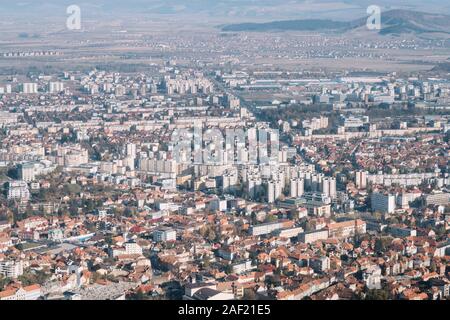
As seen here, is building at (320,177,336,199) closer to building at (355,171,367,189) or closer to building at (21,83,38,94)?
building at (355,171,367,189)

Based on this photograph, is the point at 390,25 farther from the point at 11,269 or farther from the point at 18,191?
the point at 11,269

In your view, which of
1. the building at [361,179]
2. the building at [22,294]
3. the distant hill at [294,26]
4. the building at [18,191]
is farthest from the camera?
the distant hill at [294,26]

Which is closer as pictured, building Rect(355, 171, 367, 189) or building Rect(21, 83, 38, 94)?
building Rect(355, 171, 367, 189)

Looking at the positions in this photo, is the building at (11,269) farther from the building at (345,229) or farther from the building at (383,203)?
the building at (383,203)

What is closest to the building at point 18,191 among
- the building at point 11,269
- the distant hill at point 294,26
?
the building at point 11,269

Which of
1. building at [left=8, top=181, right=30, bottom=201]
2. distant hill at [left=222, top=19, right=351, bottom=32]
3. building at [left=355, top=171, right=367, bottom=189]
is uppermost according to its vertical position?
distant hill at [left=222, top=19, right=351, bottom=32]

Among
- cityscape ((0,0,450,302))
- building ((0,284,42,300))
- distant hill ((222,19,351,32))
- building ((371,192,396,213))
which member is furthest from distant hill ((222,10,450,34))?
building ((0,284,42,300))
